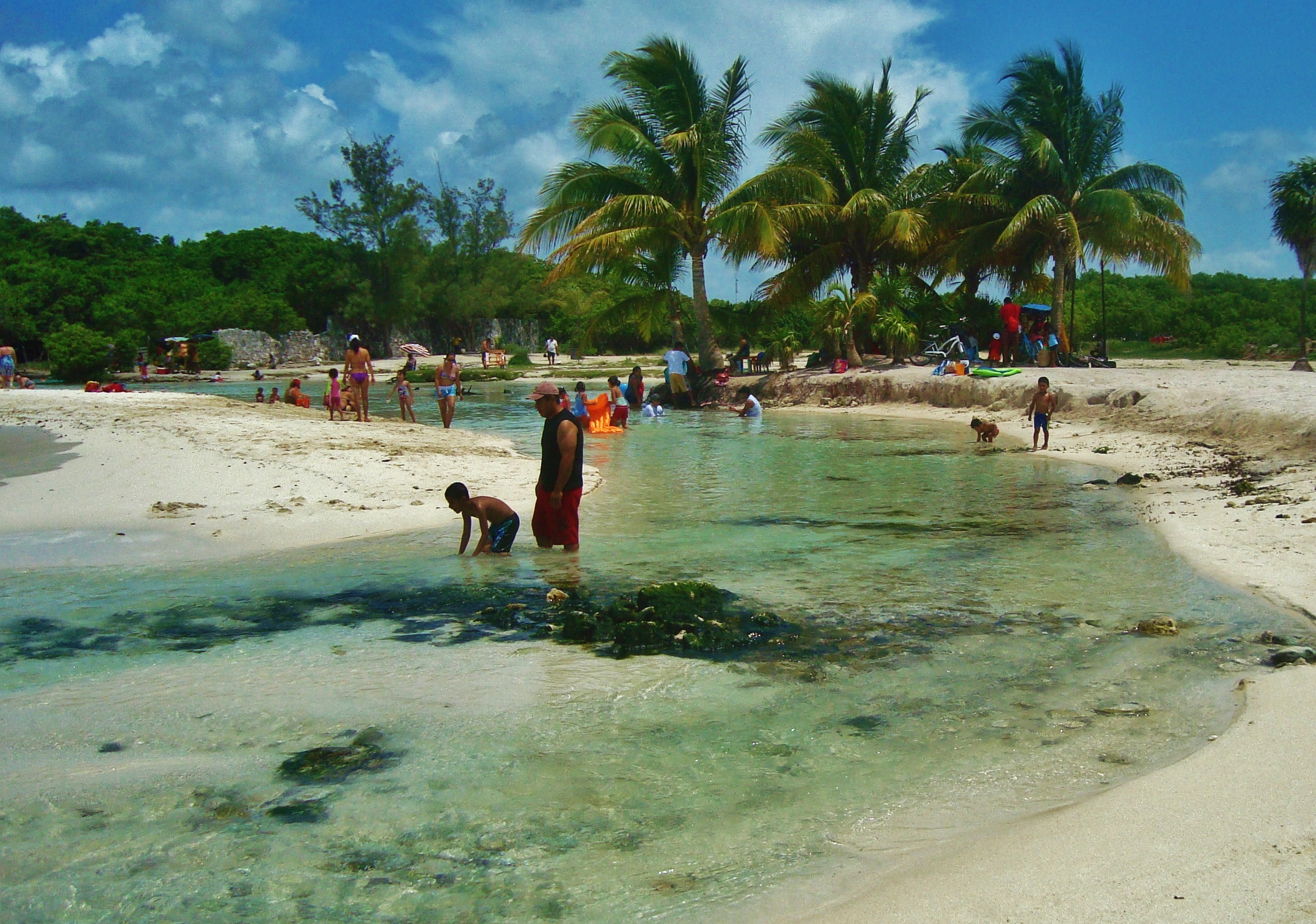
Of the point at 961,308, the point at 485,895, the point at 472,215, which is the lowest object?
the point at 485,895

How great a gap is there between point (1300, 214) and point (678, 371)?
15518 mm

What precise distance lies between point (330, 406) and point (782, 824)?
17.8m

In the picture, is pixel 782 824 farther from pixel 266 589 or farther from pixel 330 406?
pixel 330 406

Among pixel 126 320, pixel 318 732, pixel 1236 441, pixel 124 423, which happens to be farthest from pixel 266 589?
pixel 126 320

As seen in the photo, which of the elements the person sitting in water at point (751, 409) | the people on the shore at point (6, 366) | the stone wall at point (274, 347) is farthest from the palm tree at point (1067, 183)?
the stone wall at point (274, 347)

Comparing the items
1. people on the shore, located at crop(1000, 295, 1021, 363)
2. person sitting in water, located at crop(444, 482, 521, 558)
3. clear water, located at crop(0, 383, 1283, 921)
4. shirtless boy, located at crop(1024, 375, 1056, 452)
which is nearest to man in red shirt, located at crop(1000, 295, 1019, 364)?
people on the shore, located at crop(1000, 295, 1021, 363)

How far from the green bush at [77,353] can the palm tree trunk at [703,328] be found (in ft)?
75.6

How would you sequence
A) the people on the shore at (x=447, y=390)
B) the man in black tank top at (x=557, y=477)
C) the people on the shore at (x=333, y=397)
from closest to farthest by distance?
the man in black tank top at (x=557, y=477)
the people on the shore at (x=447, y=390)
the people on the shore at (x=333, y=397)

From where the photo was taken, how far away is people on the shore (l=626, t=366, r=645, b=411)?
2462 cm

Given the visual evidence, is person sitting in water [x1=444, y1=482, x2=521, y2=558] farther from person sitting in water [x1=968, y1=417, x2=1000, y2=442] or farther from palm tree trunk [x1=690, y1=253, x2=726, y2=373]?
palm tree trunk [x1=690, y1=253, x2=726, y2=373]

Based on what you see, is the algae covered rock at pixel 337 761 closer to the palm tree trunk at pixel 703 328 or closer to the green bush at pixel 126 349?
the palm tree trunk at pixel 703 328

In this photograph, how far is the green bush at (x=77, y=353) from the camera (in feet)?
119

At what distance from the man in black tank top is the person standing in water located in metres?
9.51

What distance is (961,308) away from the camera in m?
27.8
